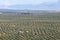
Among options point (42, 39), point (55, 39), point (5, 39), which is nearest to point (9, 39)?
point (5, 39)

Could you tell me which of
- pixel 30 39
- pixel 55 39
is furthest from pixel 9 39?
pixel 55 39

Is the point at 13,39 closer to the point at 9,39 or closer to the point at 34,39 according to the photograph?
the point at 9,39

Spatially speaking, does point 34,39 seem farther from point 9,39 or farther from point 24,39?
point 9,39

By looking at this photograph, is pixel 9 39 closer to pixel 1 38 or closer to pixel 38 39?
pixel 1 38

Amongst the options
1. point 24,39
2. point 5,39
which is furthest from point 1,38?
point 24,39

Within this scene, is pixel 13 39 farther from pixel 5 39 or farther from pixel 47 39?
pixel 47 39
